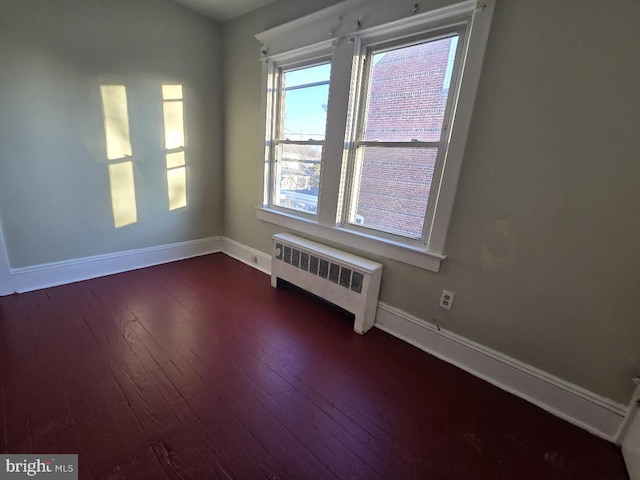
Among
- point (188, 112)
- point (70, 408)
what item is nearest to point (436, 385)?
point (70, 408)

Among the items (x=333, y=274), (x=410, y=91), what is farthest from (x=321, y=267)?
(x=410, y=91)

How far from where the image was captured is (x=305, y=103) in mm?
2605

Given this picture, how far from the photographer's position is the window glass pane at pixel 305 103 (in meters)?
2.44

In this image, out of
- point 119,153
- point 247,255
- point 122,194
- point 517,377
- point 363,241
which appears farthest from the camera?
point 247,255

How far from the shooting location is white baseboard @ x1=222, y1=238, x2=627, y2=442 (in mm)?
1453

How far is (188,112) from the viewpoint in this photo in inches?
121

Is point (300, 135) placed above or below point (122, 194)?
above

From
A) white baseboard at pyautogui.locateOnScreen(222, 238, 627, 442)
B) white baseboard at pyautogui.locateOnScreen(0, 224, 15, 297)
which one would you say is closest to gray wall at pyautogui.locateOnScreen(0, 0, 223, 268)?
white baseboard at pyautogui.locateOnScreen(0, 224, 15, 297)

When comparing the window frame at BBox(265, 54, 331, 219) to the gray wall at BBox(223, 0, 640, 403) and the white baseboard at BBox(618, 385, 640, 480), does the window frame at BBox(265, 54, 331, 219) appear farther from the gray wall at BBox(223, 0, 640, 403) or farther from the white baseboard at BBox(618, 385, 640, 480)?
the white baseboard at BBox(618, 385, 640, 480)

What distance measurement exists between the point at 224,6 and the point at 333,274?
2.86m

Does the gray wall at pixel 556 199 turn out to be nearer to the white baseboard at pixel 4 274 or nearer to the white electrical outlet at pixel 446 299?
the white electrical outlet at pixel 446 299

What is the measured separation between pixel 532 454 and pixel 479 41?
218cm

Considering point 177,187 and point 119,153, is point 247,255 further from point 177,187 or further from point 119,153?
point 119,153

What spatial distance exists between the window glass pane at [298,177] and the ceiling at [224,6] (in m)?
1.33
